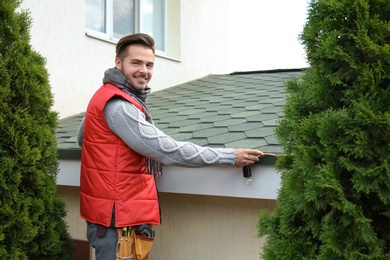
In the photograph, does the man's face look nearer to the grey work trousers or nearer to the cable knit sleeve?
the cable knit sleeve

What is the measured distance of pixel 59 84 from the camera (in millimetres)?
4746

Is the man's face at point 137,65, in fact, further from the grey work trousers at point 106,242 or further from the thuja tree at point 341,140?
the thuja tree at point 341,140

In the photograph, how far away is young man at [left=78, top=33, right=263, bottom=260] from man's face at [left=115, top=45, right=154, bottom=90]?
0.06 metres

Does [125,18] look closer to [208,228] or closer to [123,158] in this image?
[208,228]

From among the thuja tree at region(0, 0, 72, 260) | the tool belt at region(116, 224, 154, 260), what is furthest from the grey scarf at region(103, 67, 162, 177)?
the thuja tree at region(0, 0, 72, 260)

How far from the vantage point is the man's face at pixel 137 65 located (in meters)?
2.67

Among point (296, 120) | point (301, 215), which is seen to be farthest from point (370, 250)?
point (296, 120)

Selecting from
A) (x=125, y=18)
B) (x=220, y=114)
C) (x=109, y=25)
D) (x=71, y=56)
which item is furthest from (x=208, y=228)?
(x=125, y=18)

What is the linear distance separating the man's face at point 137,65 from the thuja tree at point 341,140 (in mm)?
1134

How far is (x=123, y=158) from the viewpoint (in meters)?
2.48

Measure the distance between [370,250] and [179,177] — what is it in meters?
1.45

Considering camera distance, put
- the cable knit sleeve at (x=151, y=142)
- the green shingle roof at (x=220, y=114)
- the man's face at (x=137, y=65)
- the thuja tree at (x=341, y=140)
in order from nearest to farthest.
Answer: the thuja tree at (x=341, y=140) < the cable knit sleeve at (x=151, y=142) < the man's face at (x=137, y=65) < the green shingle roof at (x=220, y=114)

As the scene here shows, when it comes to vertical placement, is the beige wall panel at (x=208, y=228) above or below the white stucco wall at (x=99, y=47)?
below

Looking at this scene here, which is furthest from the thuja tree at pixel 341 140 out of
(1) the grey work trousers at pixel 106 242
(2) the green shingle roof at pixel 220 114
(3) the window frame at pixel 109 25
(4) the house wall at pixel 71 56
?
(3) the window frame at pixel 109 25
